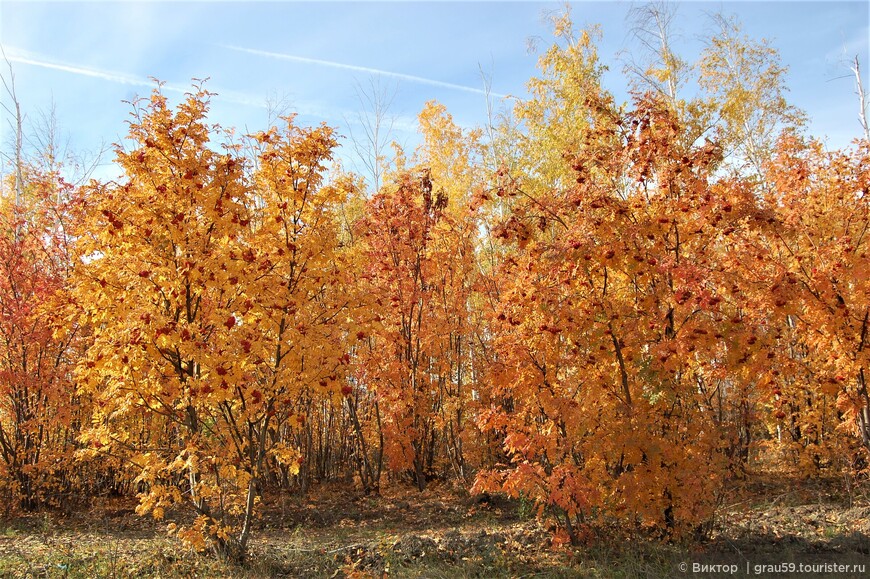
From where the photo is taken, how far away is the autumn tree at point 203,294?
15.2 ft

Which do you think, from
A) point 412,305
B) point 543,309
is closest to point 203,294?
point 543,309

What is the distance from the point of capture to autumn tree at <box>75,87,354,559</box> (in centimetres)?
464

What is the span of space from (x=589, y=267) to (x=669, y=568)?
2593 millimetres

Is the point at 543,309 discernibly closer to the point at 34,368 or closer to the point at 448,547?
the point at 448,547

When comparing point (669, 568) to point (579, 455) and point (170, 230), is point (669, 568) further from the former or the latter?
point (170, 230)

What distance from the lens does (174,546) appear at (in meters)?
5.73

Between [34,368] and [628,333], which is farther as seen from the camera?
[34,368]

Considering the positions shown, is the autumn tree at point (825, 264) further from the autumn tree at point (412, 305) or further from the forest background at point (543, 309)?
the autumn tree at point (412, 305)

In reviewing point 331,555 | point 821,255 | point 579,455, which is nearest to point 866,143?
point 821,255

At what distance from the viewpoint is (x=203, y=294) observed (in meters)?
5.11

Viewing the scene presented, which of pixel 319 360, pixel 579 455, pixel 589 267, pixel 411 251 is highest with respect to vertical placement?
pixel 411 251

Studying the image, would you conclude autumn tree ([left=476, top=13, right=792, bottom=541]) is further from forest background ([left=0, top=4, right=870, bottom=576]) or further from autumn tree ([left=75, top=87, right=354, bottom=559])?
autumn tree ([left=75, top=87, right=354, bottom=559])

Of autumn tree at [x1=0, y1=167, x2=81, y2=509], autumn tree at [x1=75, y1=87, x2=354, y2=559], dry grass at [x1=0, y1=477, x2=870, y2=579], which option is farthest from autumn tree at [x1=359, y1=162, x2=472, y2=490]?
autumn tree at [x1=0, y1=167, x2=81, y2=509]

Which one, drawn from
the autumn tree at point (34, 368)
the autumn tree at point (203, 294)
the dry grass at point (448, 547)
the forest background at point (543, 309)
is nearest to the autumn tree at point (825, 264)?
the forest background at point (543, 309)
